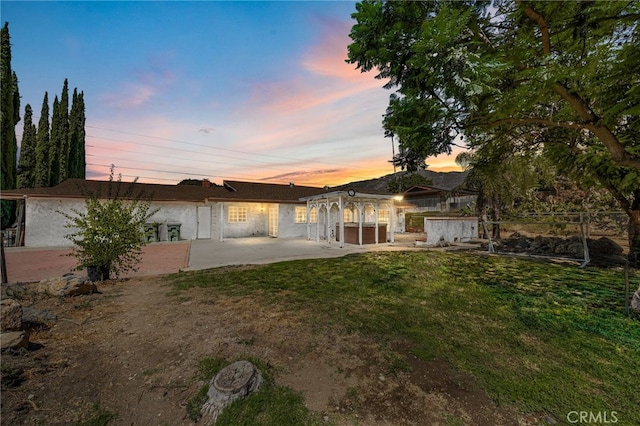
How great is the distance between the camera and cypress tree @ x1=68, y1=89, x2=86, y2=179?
87.7 feet

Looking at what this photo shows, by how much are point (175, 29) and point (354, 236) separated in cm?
1235

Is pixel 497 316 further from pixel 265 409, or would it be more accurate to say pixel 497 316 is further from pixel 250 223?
pixel 250 223

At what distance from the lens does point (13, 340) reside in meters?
2.77

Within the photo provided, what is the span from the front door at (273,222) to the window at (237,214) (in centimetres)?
196

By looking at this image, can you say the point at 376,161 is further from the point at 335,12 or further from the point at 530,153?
the point at 335,12

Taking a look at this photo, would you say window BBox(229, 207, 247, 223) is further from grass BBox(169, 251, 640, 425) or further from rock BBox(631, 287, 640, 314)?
rock BBox(631, 287, 640, 314)

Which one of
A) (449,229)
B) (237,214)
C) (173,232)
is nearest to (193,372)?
(449,229)

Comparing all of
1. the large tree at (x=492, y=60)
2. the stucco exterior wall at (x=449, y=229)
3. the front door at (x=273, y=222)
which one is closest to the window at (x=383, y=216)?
the stucco exterior wall at (x=449, y=229)

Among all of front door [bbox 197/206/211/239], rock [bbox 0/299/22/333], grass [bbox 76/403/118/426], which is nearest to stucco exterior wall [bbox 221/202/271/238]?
front door [bbox 197/206/211/239]

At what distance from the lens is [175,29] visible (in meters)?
8.70

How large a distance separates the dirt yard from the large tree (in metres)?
3.73

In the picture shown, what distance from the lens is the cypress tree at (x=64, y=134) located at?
25.2 m

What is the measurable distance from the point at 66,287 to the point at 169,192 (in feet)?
46.3

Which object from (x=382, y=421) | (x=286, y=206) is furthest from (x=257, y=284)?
(x=286, y=206)
